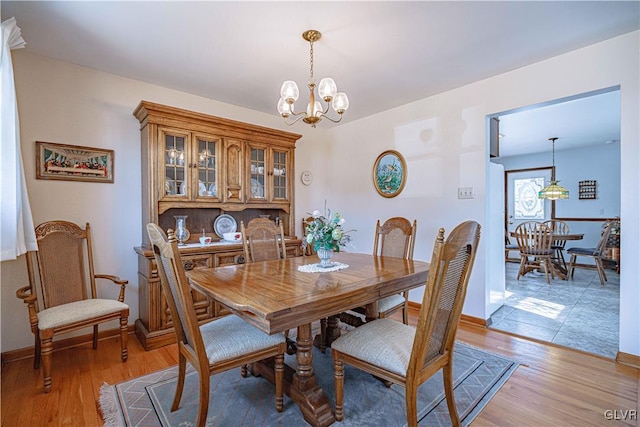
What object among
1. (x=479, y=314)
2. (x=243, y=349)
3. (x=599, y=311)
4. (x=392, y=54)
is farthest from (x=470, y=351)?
(x=392, y=54)

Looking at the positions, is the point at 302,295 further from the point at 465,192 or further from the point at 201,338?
the point at 465,192

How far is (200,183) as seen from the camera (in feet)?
9.62

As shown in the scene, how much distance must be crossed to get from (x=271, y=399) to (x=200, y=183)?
6.82ft

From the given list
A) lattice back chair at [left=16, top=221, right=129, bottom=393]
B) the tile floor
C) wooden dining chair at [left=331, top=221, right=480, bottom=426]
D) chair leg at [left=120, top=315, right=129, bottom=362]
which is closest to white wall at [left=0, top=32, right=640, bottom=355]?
lattice back chair at [left=16, top=221, right=129, bottom=393]

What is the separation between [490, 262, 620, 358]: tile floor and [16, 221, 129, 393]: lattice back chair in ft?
11.6

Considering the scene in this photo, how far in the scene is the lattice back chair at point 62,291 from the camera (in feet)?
6.44

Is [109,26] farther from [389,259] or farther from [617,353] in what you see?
[617,353]

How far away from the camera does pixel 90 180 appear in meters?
2.60

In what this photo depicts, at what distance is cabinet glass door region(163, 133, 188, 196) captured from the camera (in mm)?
2719

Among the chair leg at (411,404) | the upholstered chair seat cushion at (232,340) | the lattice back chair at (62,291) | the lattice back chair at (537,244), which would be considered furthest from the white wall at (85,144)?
the lattice back chair at (537,244)

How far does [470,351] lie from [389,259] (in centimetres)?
100

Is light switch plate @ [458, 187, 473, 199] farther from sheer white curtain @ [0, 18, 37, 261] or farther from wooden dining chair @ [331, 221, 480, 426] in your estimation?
sheer white curtain @ [0, 18, 37, 261]

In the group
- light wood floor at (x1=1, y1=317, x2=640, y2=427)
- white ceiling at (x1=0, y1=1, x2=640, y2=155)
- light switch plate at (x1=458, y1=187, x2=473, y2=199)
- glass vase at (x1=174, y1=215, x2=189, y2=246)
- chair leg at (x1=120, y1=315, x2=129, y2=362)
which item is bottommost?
light wood floor at (x1=1, y1=317, x2=640, y2=427)

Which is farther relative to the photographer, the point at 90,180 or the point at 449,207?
the point at 449,207
